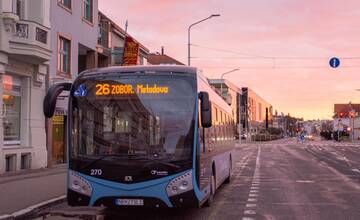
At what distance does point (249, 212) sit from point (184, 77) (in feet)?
11.2

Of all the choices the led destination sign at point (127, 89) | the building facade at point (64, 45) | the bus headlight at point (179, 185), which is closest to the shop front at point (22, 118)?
the building facade at point (64, 45)

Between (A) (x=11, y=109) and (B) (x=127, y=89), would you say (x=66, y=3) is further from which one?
(B) (x=127, y=89)

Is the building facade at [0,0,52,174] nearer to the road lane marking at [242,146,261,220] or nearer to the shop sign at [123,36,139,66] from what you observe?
the shop sign at [123,36,139,66]

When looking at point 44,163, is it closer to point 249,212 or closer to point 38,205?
point 38,205

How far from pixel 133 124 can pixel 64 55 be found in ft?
56.9

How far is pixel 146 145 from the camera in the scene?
10.6 meters

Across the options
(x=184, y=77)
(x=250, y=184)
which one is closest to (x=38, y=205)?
(x=184, y=77)

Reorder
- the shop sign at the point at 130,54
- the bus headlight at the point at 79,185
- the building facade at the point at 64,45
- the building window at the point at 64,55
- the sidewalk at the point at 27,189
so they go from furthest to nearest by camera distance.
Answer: the shop sign at the point at 130,54
the building window at the point at 64,55
the building facade at the point at 64,45
the sidewalk at the point at 27,189
the bus headlight at the point at 79,185

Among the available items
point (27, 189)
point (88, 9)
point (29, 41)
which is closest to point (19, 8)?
point (29, 41)

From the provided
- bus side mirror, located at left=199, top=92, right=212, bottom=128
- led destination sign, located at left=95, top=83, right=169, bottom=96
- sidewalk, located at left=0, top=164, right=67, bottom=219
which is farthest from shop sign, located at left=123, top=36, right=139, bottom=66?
bus side mirror, located at left=199, top=92, right=212, bottom=128

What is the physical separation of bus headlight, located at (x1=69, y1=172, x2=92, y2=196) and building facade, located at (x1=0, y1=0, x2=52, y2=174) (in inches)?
410

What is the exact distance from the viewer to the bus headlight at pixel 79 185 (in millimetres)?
10633

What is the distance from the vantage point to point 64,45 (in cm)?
2714

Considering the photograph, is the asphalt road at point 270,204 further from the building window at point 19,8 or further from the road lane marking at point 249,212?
the building window at point 19,8
